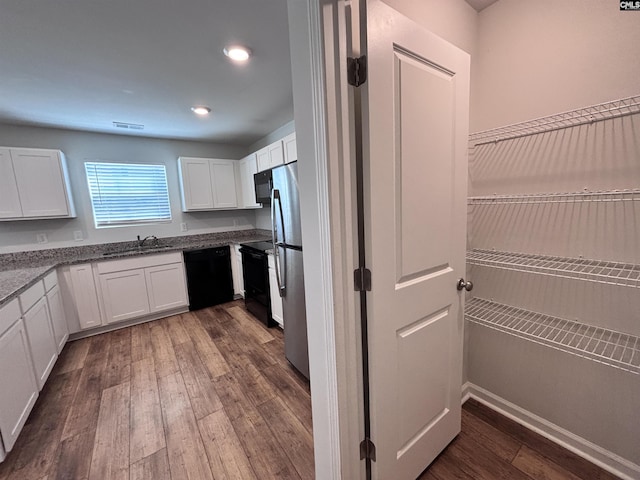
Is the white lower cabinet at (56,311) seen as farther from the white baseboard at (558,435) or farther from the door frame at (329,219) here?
the white baseboard at (558,435)

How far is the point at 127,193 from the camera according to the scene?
3611 mm

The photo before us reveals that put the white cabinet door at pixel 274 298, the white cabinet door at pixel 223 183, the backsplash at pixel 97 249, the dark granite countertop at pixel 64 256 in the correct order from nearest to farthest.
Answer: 1. the dark granite countertop at pixel 64 256
2. the white cabinet door at pixel 274 298
3. the backsplash at pixel 97 249
4. the white cabinet door at pixel 223 183

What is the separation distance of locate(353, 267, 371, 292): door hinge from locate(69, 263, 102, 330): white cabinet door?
11.2 feet

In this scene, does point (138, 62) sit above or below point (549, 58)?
above

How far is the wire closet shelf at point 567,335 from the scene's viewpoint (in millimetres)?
1147

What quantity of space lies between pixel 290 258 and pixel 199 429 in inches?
50.2

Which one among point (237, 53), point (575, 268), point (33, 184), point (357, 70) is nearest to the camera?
point (357, 70)

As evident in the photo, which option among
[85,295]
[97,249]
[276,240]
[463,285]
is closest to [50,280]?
[85,295]

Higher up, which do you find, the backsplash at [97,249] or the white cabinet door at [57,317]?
the backsplash at [97,249]

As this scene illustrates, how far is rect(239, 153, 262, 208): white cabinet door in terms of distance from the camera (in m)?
3.75

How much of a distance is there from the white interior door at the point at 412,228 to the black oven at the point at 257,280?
2.00 m

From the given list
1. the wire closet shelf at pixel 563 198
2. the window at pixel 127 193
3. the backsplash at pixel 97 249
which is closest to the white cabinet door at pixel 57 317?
the backsplash at pixel 97 249

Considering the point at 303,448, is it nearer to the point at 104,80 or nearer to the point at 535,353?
the point at 535,353

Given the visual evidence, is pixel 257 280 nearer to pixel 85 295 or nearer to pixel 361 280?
pixel 85 295
